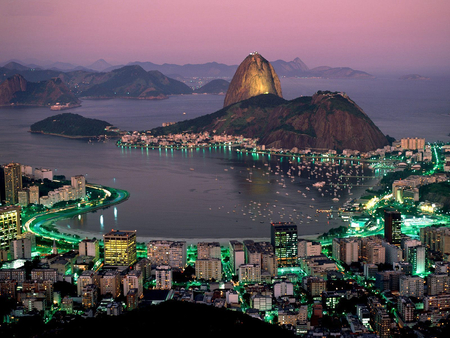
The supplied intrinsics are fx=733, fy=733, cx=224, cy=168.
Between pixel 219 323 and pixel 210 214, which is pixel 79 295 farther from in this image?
pixel 210 214

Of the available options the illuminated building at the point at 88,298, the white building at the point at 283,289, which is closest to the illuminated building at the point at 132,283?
the illuminated building at the point at 88,298

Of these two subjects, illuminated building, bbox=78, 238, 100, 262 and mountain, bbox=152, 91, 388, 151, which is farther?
mountain, bbox=152, 91, 388, 151

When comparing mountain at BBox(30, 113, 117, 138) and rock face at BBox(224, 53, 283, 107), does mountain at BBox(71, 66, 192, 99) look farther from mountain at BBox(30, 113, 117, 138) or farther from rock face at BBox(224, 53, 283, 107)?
mountain at BBox(30, 113, 117, 138)

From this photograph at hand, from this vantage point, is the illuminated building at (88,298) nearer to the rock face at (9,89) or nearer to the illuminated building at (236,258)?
the illuminated building at (236,258)

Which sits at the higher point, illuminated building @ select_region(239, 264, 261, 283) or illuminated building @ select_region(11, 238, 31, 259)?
illuminated building @ select_region(11, 238, 31, 259)

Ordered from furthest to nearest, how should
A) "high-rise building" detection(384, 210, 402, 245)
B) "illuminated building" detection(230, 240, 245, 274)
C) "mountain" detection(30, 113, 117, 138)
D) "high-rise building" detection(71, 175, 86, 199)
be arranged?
"mountain" detection(30, 113, 117, 138) → "high-rise building" detection(71, 175, 86, 199) → "high-rise building" detection(384, 210, 402, 245) → "illuminated building" detection(230, 240, 245, 274)

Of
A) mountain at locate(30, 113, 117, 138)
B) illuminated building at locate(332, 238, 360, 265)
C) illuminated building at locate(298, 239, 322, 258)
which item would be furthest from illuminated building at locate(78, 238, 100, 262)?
mountain at locate(30, 113, 117, 138)

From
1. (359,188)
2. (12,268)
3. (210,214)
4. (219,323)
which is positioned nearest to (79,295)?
(12,268)
